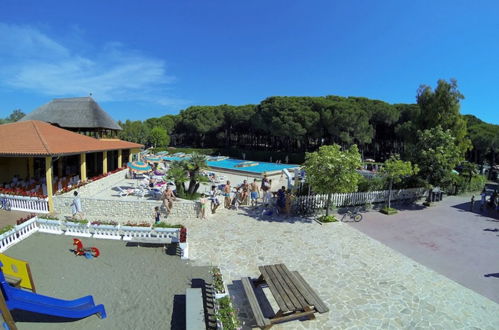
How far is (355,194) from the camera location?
48.1 ft

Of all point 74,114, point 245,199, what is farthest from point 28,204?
point 74,114

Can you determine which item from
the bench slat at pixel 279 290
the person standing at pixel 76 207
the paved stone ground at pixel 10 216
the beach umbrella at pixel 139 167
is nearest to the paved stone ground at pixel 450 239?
the bench slat at pixel 279 290

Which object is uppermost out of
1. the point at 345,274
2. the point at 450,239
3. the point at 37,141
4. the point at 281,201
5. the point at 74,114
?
the point at 74,114

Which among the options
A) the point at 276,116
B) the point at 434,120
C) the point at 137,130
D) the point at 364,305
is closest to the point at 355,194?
the point at 364,305

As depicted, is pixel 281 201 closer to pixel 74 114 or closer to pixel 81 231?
pixel 81 231

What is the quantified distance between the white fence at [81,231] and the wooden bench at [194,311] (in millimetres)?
2947

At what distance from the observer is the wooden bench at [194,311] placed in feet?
16.0

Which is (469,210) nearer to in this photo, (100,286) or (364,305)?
(364,305)

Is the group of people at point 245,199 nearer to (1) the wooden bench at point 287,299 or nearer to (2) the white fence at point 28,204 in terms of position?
(1) the wooden bench at point 287,299

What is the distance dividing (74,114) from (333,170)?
78.9 ft

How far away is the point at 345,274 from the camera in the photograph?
25.4 feet

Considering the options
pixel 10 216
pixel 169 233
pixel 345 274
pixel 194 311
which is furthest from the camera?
pixel 10 216

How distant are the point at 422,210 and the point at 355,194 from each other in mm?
4381

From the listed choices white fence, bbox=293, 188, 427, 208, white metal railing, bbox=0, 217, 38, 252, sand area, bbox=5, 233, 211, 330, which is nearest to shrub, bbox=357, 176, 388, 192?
white fence, bbox=293, 188, 427, 208
